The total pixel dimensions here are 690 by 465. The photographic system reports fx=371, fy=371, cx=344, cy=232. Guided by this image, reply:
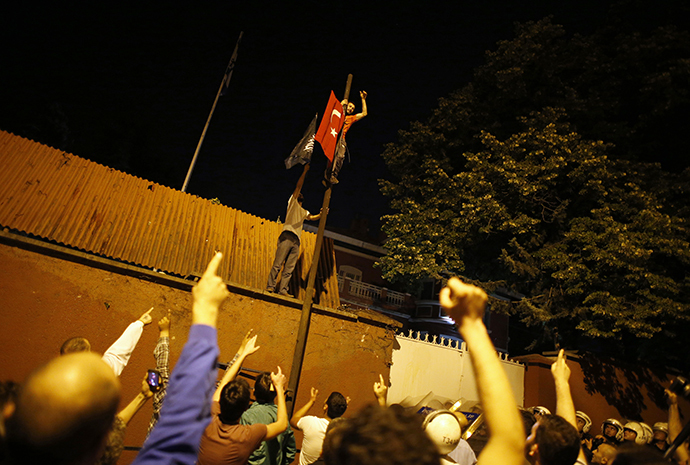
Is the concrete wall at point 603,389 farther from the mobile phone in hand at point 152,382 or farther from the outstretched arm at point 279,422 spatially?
the mobile phone in hand at point 152,382

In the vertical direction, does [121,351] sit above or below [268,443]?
above

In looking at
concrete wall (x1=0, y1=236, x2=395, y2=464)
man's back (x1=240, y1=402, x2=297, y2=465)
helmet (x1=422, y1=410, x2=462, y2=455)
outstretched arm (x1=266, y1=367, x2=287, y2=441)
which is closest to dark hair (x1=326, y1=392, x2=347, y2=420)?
man's back (x1=240, y1=402, x2=297, y2=465)

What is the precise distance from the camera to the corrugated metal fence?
665cm

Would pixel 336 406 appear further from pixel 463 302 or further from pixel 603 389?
pixel 603 389

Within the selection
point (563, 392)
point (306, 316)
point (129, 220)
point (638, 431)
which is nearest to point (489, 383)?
point (563, 392)

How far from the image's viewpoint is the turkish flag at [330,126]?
22.0 feet

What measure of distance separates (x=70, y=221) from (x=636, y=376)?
14.2 m

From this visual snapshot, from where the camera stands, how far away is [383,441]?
1.20 metres

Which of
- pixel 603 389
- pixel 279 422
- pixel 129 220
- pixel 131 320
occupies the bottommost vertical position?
pixel 279 422

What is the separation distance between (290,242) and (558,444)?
602 centimetres

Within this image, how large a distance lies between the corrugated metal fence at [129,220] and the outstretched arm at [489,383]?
252 inches

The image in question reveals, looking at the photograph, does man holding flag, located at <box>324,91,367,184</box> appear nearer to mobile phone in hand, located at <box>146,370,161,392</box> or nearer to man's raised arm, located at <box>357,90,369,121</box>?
man's raised arm, located at <box>357,90,369,121</box>

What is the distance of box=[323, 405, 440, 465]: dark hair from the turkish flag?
5.75 m

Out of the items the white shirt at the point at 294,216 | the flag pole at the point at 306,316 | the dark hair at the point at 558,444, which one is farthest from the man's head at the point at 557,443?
the white shirt at the point at 294,216
